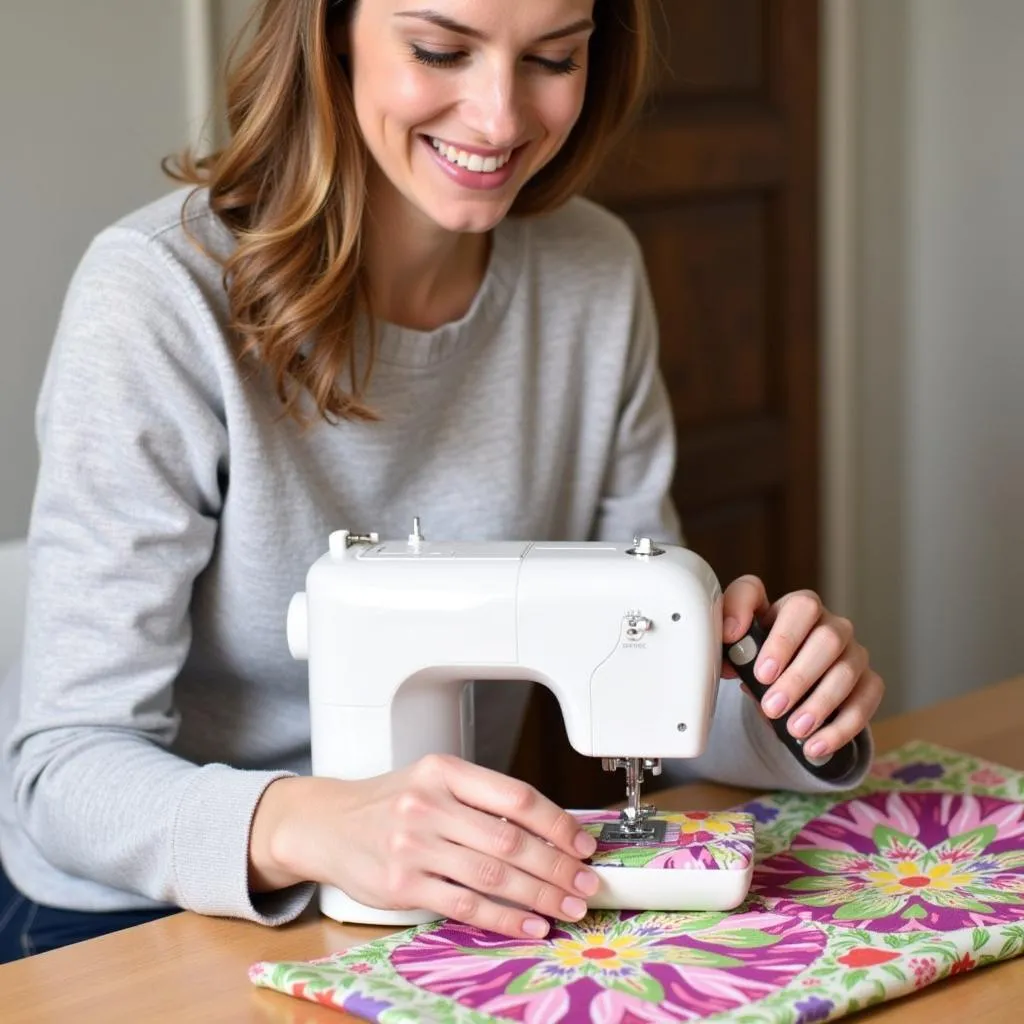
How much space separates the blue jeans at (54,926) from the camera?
1.36 meters

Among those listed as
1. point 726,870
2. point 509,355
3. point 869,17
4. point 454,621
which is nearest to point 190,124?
point 509,355

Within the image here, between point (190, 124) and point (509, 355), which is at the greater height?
point (190, 124)

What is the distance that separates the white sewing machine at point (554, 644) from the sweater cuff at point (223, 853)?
53mm

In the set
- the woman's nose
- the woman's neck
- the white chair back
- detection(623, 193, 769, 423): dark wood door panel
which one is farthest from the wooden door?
the woman's nose

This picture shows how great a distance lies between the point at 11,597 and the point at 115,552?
0.33 m

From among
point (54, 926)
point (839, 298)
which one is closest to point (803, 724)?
point (54, 926)

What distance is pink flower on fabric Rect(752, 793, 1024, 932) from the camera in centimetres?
111

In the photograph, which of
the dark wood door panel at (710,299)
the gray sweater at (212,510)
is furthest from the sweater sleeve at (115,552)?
the dark wood door panel at (710,299)

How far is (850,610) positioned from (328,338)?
1686mm

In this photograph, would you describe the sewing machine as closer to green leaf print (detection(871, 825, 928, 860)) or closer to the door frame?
green leaf print (detection(871, 825, 928, 860))

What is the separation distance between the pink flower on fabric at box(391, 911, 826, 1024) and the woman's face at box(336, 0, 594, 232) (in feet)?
2.00

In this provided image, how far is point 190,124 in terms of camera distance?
1.87 metres

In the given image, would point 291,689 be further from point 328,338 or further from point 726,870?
point 726,870

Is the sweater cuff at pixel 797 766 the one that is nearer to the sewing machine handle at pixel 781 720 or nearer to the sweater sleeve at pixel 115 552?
the sewing machine handle at pixel 781 720
